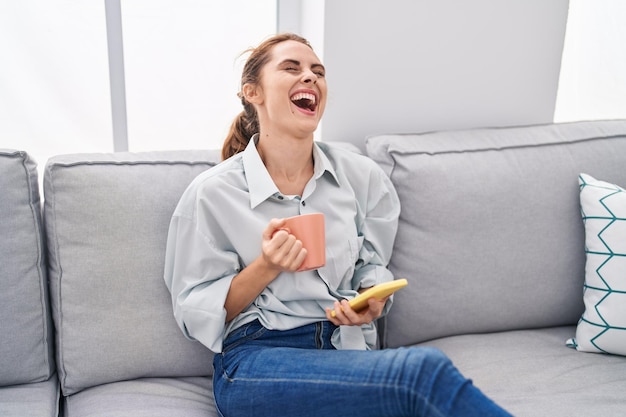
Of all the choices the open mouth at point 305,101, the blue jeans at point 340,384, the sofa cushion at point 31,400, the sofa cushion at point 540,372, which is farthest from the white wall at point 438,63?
the sofa cushion at point 31,400

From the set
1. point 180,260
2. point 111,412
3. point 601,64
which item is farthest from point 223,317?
point 601,64

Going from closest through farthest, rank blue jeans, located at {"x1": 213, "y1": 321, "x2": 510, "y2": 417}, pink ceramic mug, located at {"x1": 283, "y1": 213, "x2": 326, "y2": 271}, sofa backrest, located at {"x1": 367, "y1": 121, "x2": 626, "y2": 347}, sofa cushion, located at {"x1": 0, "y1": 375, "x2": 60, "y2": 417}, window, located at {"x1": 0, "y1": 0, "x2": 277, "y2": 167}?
blue jeans, located at {"x1": 213, "y1": 321, "x2": 510, "y2": 417}, pink ceramic mug, located at {"x1": 283, "y1": 213, "x2": 326, "y2": 271}, sofa cushion, located at {"x1": 0, "y1": 375, "x2": 60, "y2": 417}, sofa backrest, located at {"x1": 367, "y1": 121, "x2": 626, "y2": 347}, window, located at {"x1": 0, "y1": 0, "x2": 277, "y2": 167}

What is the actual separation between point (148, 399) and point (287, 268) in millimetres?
452

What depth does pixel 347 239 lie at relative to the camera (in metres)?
1.60

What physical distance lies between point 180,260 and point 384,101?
874 millimetres

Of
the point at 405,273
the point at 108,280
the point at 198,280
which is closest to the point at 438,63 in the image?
the point at 405,273

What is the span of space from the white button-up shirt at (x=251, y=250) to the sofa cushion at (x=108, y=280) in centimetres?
9

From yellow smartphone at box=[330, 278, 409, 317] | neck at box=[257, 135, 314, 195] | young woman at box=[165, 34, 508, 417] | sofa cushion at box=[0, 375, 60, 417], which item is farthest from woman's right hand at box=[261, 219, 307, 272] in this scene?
sofa cushion at box=[0, 375, 60, 417]

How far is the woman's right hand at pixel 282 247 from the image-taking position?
53.5 inches

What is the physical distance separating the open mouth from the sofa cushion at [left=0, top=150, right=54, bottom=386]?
623 millimetres

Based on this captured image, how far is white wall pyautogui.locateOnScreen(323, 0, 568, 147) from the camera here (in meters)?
2.01

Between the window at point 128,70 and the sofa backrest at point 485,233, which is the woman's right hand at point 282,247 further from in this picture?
the window at point 128,70

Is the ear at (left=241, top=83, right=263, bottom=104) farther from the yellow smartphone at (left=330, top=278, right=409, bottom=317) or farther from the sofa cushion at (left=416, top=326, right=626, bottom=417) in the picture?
the sofa cushion at (left=416, top=326, right=626, bottom=417)

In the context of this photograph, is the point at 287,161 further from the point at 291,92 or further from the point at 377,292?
the point at 377,292
